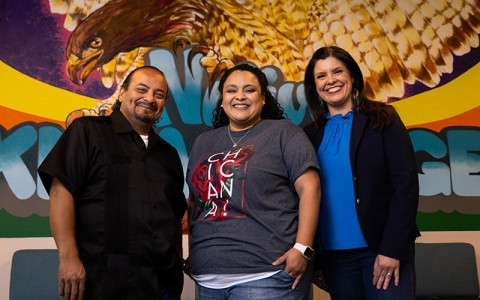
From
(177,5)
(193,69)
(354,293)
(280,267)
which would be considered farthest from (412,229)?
(177,5)

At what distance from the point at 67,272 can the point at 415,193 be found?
4.58 ft

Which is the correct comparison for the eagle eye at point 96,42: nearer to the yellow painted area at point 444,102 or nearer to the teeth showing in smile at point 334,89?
the teeth showing in smile at point 334,89

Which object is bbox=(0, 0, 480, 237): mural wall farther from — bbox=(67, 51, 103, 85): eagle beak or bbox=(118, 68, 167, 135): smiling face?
bbox=(118, 68, 167, 135): smiling face

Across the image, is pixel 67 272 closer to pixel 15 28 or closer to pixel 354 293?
pixel 354 293

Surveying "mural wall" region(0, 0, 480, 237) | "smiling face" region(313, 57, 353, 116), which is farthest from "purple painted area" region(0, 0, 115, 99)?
"smiling face" region(313, 57, 353, 116)

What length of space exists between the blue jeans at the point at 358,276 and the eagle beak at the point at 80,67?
89.0 inches

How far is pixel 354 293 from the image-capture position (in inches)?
73.4

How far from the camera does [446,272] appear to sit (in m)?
3.25

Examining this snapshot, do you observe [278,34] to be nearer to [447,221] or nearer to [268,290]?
[447,221]

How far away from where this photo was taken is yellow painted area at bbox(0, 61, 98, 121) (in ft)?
10.5

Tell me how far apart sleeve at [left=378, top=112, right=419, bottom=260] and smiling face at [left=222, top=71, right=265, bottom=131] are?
1.91 ft

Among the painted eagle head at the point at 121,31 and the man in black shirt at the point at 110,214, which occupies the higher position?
the painted eagle head at the point at 121,31

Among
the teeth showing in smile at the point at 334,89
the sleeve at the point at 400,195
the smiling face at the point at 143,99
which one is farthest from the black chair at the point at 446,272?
the smiling face at the point at 143,99

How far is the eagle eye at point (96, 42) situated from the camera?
3.33 meters
